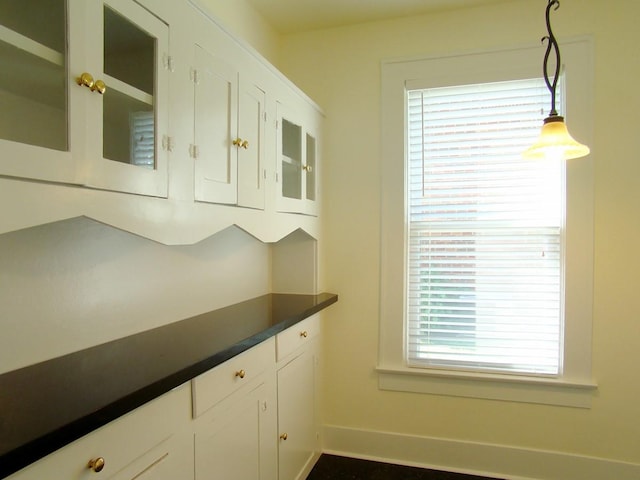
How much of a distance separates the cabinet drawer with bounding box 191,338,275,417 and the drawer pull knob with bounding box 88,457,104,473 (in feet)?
1.15

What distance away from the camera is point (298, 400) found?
7.00 ft

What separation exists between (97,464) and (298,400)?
1332 millimetres

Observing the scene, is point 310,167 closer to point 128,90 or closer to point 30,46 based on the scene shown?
point 128,90

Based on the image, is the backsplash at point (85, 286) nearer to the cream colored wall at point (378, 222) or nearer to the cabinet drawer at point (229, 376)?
the cabinet drawer at point (229, 376)

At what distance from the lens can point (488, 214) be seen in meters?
2.37

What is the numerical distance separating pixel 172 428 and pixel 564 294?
81.2 inches

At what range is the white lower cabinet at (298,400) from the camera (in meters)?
1.92

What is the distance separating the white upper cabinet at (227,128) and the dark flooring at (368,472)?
1.61 meters

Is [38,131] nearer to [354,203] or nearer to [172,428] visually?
[172,428]

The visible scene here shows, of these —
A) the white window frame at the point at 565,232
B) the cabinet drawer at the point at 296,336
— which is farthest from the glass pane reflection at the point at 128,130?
the white window frame at the point at 565,232

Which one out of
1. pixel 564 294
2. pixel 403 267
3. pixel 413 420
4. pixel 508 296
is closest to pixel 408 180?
pixel 403 267

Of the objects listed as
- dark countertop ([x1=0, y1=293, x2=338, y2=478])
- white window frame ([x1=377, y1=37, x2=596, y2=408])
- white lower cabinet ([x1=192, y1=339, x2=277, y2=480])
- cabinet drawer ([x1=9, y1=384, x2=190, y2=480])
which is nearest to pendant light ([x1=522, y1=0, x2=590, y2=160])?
white window frame ([x1=377, y1=37, x2=596, y2=408])

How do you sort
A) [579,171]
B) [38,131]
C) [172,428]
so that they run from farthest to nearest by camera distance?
[579,171] < [172,428] < [38,131]

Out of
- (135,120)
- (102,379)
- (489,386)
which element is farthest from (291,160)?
(489,386)
